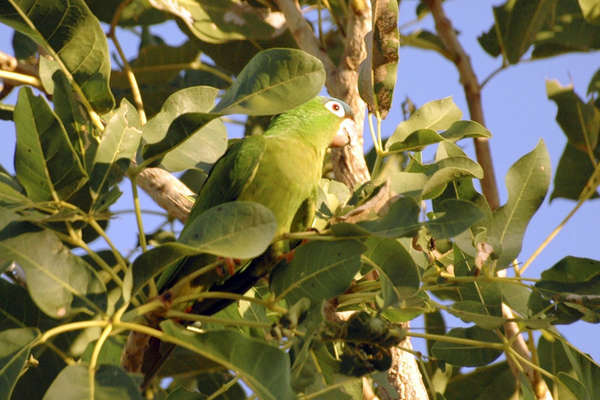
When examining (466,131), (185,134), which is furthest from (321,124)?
(185,134)

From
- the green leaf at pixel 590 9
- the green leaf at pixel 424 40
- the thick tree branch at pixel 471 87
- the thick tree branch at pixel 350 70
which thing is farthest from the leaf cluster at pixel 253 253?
the green leaf at pixel 424 40

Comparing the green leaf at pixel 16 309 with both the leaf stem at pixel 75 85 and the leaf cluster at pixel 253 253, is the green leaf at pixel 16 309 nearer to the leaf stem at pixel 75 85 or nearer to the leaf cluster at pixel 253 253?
the leaf cluster at pixel 253 253

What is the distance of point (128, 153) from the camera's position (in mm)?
1633

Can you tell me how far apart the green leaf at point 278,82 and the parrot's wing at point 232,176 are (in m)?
0.58

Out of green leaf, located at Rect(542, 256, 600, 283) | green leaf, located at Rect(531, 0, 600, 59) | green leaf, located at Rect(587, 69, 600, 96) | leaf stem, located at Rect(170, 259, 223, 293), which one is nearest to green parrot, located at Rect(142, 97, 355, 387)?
leaf stem, located at Rect(170, 259, 223, 293)

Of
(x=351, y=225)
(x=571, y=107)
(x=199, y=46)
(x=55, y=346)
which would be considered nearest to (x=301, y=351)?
(x=351, y=225)

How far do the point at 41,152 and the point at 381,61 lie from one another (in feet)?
3.32

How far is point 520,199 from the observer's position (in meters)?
1.81

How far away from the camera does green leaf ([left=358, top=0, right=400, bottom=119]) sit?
1934mm

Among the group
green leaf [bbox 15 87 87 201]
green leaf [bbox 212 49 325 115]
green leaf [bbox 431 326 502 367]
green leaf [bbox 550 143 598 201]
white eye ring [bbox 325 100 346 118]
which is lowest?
green leaf [bbox 431 326 502 367]

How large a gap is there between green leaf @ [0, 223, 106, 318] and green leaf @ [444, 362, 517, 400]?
1.81m

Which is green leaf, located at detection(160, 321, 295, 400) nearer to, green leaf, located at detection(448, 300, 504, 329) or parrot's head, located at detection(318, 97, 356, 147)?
green leaf, located at detection(448, 300, 504, 329)

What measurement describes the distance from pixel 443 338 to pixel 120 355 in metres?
0.82

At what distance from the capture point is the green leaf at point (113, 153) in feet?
5.14
